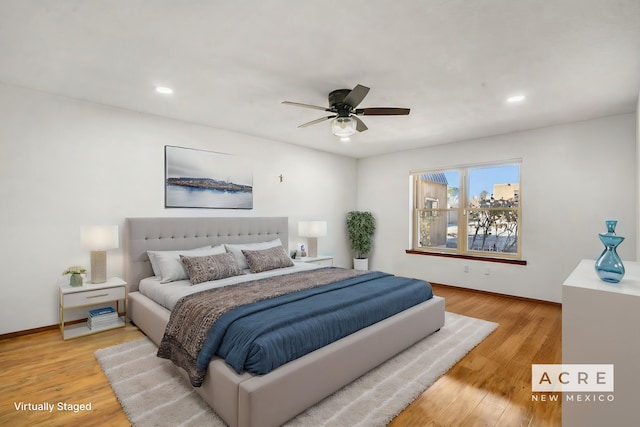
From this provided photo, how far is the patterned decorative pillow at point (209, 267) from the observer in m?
3.39

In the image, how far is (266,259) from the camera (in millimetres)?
4047

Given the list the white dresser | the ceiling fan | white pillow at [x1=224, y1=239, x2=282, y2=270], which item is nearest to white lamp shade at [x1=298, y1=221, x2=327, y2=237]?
white pillow at [x1=224, y1=239, x2=282, y2=270]

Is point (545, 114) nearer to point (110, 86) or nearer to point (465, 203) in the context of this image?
point (465, 203)

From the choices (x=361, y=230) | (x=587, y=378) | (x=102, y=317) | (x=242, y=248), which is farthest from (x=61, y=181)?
(x=361, y=230)

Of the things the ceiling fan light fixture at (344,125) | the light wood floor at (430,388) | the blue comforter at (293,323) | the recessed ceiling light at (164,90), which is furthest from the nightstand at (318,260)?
the recessed ceiling light at (164,90)

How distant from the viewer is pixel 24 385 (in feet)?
7.67

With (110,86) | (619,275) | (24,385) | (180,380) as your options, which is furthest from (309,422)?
(110,86)

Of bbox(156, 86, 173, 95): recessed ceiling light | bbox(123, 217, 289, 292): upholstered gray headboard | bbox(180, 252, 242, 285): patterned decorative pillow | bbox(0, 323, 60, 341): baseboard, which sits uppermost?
bbox(156, 86, 173, 95): recessed ceiling light

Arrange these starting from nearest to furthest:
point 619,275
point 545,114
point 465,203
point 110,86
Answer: point 619,275
point 110,86
point 545,114
point 465,203

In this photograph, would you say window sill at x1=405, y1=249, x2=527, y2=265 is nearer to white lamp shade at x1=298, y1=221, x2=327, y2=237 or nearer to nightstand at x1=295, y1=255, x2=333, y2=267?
nightstand at x1=295, y1=255, x2=333, y2=267

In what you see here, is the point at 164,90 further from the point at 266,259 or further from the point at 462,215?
the point at 462,215

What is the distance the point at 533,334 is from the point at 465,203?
2.56m

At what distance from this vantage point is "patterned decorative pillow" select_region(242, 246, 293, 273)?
3949 millimetres

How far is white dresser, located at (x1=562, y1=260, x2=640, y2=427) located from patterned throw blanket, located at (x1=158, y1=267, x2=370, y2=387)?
2068 millimetres
